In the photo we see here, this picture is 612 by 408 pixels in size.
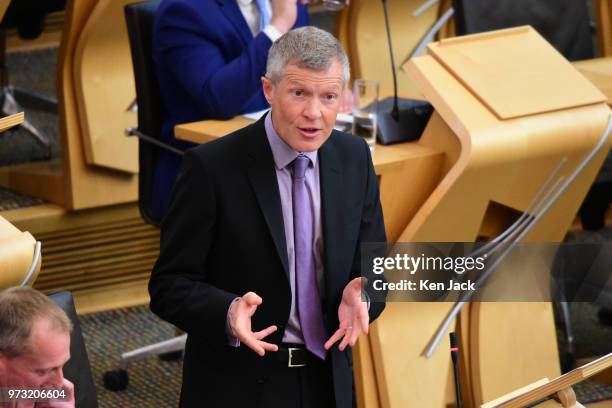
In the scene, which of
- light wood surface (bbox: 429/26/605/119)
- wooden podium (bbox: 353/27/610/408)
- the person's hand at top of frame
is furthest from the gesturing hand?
the person's hand at top of frame

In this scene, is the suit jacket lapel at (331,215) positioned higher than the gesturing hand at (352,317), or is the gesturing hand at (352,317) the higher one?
the suit jacket lapel at (331,215)

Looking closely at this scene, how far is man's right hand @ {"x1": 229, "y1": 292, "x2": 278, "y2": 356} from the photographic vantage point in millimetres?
2328

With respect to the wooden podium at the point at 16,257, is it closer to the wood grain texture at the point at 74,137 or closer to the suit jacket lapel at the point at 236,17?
the suit jacket lapel at the point at 236,17

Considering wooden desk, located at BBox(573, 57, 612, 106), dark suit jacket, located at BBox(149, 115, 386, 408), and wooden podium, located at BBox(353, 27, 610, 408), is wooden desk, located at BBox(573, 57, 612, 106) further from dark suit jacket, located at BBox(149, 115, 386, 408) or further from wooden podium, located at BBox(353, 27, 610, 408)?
dark suit jacket, located at BBox(149, 115, 386, 408)

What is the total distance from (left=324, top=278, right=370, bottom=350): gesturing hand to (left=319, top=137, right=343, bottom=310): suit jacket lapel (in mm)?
52

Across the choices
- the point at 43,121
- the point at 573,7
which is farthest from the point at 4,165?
the point at 573,7

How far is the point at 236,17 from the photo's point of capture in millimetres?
3826

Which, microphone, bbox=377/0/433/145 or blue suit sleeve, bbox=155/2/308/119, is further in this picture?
blue suit sleeve, bbox=155/2/308/119

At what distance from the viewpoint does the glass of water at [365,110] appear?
3535 mm

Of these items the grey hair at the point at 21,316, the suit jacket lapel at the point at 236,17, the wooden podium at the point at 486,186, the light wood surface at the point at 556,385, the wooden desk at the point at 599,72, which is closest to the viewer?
the grey hair at the point at 21,316

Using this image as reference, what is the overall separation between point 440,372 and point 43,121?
2.98m

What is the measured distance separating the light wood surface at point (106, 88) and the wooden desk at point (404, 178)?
132 centimetres

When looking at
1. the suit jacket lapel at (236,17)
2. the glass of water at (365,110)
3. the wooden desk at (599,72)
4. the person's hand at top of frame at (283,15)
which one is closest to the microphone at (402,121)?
the glass of water at (365,110)

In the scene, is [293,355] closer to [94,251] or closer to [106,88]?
[94,251]
